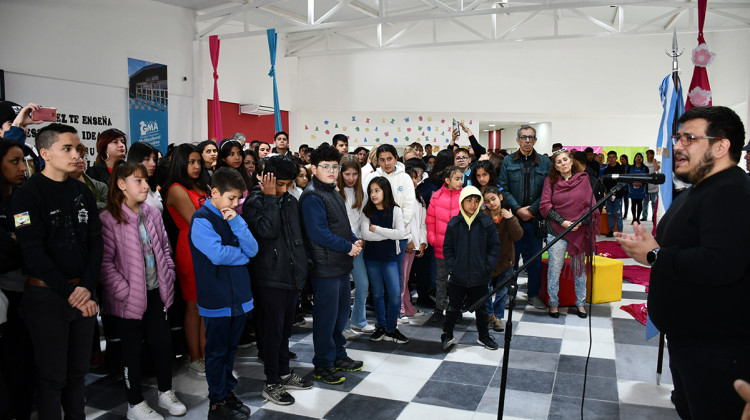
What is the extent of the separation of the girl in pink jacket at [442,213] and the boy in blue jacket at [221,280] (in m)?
1.91

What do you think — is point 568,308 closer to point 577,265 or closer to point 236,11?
point 577,265

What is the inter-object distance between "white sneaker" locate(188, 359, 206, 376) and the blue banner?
5.45 metres

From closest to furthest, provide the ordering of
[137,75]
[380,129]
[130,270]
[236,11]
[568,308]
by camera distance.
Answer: [130,270], [568,308], [137,75], [236,11], [380,129]

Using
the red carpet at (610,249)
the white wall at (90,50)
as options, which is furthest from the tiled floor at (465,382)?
the white wall at (90,50)

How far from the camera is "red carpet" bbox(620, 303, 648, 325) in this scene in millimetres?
4414

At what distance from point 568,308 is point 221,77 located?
813 cm

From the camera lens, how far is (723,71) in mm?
11461

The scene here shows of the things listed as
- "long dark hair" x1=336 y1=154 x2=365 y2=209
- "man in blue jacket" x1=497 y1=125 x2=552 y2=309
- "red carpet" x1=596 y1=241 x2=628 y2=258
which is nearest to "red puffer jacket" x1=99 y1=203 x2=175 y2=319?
"long dark hair" x1=336 y1=154 x2=365 y2=209

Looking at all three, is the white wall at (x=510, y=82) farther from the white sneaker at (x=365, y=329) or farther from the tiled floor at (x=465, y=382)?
the tiled floor at (x=465, y=382)

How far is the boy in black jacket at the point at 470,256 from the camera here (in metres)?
3.69

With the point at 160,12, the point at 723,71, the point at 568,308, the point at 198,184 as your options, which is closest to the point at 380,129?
the point at 160,12

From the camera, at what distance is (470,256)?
3.70 meters

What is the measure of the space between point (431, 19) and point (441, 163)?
6.83 m

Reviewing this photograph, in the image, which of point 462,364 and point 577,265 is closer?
point 462,364
